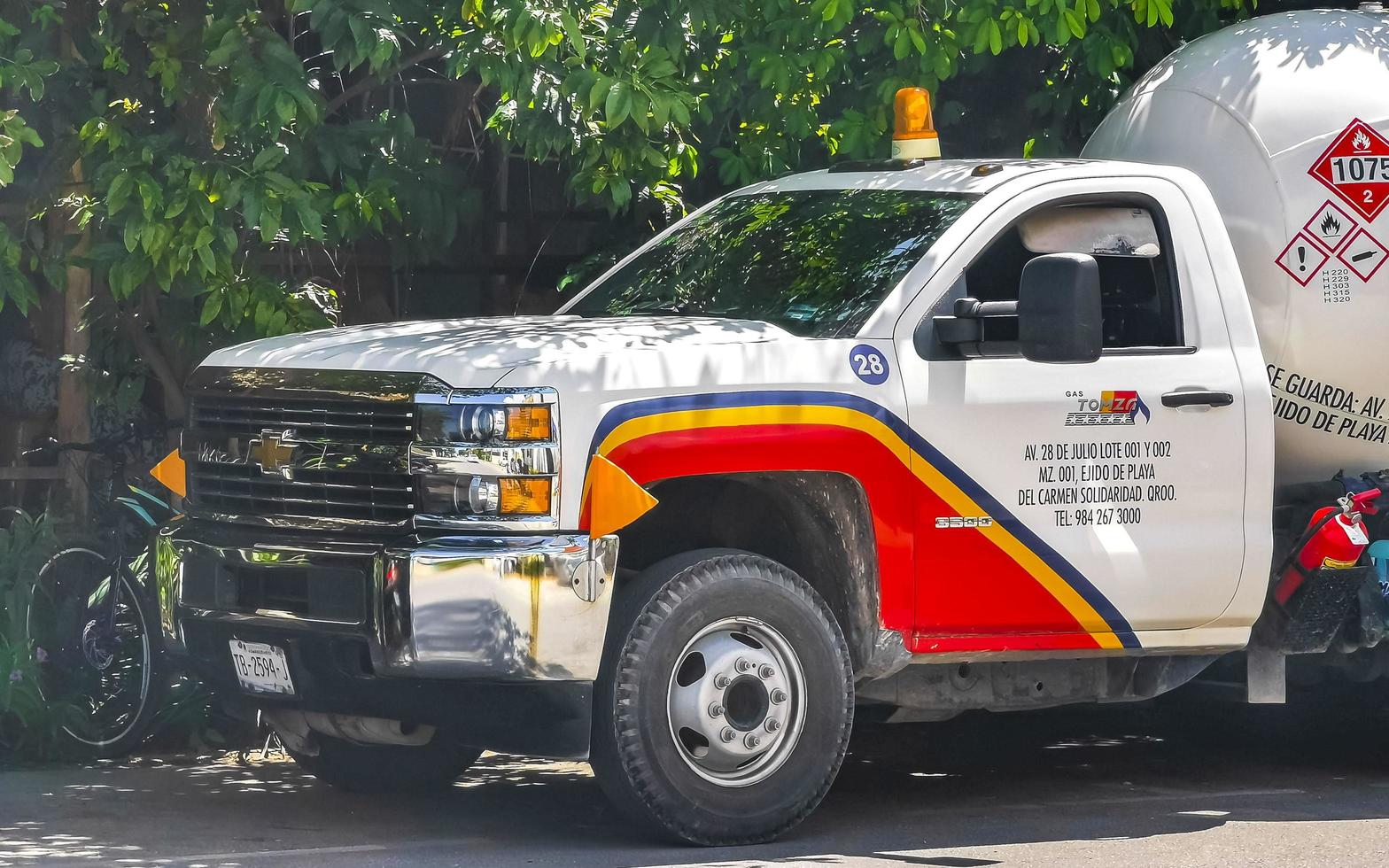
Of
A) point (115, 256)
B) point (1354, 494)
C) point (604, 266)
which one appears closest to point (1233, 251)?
point (1354, 494)

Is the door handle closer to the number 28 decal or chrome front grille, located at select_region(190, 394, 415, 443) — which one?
the number 28 decal

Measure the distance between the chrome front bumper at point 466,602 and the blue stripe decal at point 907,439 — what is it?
35cm

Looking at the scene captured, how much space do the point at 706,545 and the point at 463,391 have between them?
109 centimetres

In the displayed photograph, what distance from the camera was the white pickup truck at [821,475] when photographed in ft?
20.6

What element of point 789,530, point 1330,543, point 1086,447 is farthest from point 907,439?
point 1330,543

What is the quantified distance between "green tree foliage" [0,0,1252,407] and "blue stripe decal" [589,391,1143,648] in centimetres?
197

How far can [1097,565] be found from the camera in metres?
7.07

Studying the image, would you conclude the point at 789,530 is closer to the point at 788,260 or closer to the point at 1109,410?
the point at 788,260

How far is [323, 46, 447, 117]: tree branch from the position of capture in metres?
8.98

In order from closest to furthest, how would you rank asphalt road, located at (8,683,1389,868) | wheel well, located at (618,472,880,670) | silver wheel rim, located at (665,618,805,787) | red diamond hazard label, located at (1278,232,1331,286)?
silver wheel rim, located at (665,618,805,787), asphalt road, located at (8,683,1389,868), wheel well, located at (618,472,880,670), red diamond hazard label, located at (1278,232,1331,286)

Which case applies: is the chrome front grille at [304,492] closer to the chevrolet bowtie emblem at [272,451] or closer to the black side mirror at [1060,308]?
the chevrolet bowtie emblem at [272,451]

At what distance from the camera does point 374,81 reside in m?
9.28

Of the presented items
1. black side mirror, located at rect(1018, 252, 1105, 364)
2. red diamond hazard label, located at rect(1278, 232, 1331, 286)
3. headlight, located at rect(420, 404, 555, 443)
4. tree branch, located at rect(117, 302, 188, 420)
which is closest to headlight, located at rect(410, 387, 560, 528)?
headlight, located at rect(420, 404, 555, 443)

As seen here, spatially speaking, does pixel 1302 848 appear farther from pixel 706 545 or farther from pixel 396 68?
pixel 396 68
